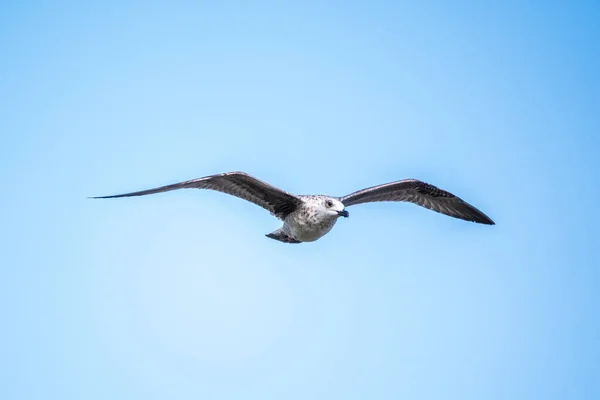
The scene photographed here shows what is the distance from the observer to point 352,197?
1752cm

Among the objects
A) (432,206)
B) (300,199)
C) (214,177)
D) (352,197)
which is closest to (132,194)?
(214,177)

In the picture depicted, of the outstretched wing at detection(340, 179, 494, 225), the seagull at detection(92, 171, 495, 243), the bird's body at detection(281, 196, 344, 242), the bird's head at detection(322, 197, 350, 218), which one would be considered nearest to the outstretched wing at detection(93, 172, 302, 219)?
the seagull at detection(92, 171, 495, 243)

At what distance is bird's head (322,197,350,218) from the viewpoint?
1608 cm

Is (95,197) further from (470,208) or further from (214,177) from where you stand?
(470,208)

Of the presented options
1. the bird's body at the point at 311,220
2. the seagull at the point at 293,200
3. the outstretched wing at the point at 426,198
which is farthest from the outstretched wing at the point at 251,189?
the outstretched wing at the point at 426,198

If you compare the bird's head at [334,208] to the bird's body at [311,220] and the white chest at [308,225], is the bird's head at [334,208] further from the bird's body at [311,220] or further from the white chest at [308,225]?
the white chest at [308,225]

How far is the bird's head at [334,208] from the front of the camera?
633 inches

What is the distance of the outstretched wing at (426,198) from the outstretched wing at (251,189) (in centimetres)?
166

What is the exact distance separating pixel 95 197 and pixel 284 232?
4.10 meters

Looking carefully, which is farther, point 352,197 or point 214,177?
point 352,197

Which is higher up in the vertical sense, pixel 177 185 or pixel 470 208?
pixel 470 208

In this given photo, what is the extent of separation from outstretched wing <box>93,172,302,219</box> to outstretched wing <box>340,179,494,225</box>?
166cm

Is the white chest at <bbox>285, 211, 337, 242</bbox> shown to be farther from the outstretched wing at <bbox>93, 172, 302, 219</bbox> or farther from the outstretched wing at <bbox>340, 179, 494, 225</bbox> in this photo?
the outstretched wing at <bbox>340, 179, 494, 225</bbox>

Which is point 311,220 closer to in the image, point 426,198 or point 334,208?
point 334,208
